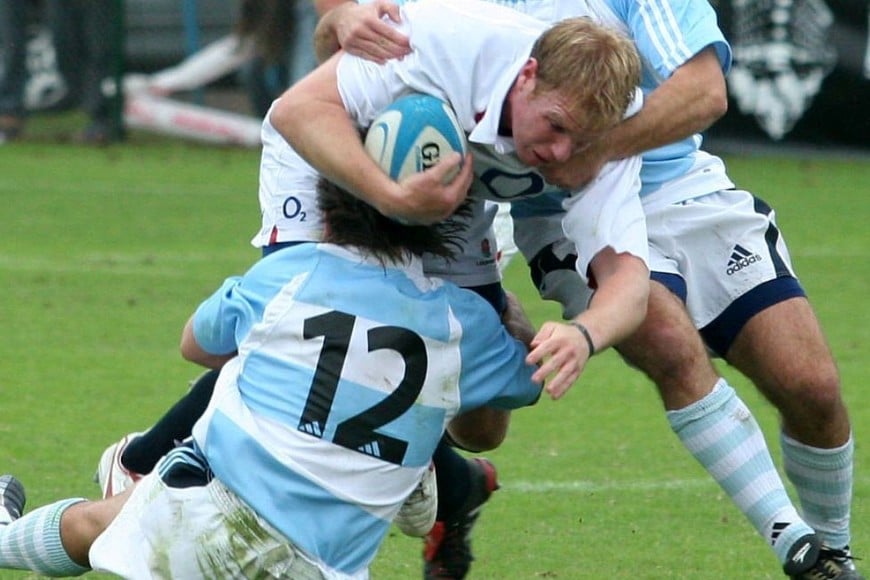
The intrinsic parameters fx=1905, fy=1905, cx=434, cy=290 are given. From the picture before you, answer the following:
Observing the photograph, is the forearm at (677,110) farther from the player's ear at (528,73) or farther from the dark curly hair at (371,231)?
the dark curly hair at (371,231)

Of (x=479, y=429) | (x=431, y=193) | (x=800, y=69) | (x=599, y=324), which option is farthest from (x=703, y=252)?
(x=800, y=69)

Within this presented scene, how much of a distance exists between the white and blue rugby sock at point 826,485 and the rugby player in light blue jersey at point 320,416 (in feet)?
4.41

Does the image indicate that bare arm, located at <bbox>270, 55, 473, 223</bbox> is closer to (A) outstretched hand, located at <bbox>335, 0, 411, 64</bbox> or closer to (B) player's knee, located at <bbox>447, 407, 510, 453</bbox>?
(A) outstretched hand, located at <bbox>335, 0, 411, 64</bbox>

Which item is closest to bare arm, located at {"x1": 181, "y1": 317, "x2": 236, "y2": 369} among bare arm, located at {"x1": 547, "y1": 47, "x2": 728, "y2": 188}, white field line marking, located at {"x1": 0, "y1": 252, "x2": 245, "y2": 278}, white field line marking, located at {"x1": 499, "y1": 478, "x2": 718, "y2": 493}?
bare arm, located at {"x1": 547, "y1": 47, "x2": 728, "y2": 188}

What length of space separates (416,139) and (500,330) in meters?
0.50

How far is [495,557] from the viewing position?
5266 mm

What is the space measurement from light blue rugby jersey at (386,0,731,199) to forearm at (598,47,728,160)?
40 mm

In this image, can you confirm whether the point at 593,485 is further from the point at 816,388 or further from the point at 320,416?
the point at 320,416

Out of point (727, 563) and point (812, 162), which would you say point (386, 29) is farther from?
point (812, 162)

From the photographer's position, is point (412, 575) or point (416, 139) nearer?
point (416, 139)

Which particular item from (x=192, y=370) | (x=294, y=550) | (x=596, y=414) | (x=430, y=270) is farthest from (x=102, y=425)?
(x=294, y=550)

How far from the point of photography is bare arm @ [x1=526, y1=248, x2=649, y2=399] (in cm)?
375

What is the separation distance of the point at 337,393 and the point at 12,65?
12615 mm

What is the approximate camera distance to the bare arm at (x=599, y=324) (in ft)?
12.3
